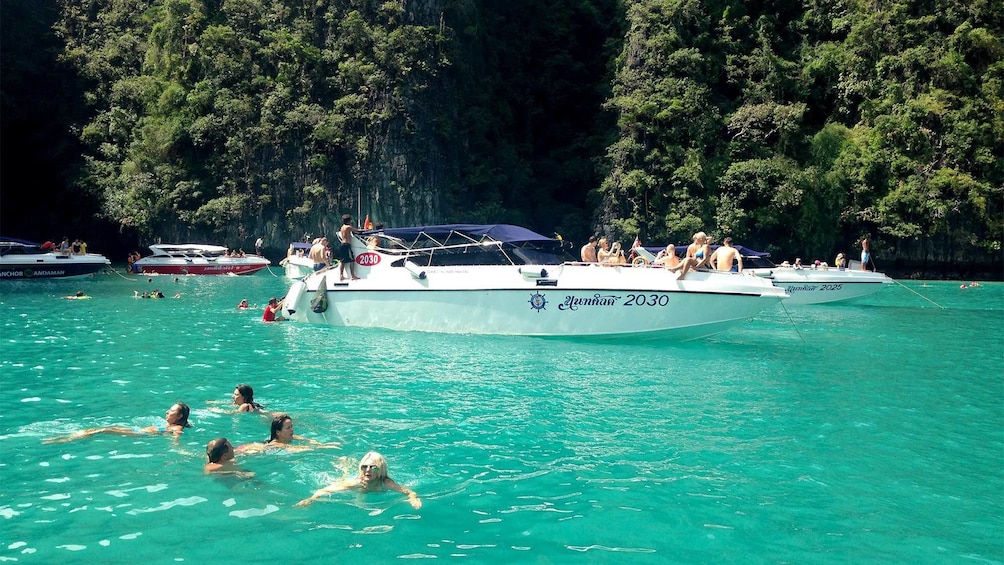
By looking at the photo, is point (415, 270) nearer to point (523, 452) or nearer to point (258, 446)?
point (258, 446)

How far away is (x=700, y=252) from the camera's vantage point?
14148 millimetres

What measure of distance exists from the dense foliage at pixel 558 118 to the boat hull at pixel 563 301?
77.9ft

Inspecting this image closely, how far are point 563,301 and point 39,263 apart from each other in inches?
1002

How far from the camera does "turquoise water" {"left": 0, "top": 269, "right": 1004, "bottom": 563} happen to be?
210 inches

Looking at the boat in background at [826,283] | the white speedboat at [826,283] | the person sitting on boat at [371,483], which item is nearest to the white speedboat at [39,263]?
the boat in background at [826,283]

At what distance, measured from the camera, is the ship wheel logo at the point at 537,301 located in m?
14.2

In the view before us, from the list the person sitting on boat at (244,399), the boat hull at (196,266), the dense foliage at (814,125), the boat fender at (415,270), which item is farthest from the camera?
the boat hull at (196,266)

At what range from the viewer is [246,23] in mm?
46406

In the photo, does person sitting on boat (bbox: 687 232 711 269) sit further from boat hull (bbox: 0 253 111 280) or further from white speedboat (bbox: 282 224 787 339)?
boat hull (bbox: 0 253 111 280)

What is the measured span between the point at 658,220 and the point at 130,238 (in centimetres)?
3230

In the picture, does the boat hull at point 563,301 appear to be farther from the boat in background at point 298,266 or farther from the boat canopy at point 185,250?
the boat canopy at point 185,250

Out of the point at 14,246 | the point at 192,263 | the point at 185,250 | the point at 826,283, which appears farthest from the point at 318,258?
the point at 185,250

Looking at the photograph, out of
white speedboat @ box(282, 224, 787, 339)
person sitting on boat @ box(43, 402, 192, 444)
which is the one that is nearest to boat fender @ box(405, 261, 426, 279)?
white speedboat @ box(282, 224, 787, 339)

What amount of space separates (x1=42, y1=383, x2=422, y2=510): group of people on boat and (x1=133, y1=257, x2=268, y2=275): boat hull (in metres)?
29.3
